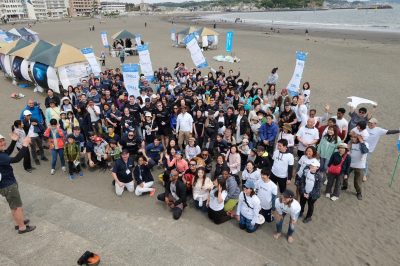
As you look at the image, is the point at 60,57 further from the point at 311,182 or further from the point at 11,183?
the point at 311,182

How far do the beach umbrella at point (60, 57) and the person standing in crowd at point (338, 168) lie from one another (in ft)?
43.6

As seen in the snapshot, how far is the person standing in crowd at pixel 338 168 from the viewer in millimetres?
6600

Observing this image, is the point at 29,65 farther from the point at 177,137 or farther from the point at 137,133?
the point at 177,137

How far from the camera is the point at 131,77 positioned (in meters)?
11.6

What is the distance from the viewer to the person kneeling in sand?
24.3 feet

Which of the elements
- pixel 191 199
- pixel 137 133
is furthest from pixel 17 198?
pixel 137 133

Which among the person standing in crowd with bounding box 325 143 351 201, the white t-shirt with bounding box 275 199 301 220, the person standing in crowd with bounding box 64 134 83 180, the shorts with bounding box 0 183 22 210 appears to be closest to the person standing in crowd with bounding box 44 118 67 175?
the person standing in crowd with bounding box 64 134 83 180

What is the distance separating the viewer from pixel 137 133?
929cm

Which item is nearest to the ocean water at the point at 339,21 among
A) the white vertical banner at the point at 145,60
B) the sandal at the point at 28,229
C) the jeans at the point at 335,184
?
the white vertical banner at the point at 145,60

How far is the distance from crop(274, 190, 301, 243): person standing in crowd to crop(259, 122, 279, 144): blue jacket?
2.70 meters

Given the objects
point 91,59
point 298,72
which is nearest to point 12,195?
point 298,72

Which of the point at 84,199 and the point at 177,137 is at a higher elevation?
the point at 177,137

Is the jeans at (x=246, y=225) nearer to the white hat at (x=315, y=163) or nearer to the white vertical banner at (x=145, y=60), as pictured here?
the white hat at (x=315, y=163)

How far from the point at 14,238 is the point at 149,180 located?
3.28 meters
